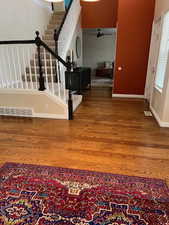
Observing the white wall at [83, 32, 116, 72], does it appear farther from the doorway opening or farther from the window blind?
the window blind

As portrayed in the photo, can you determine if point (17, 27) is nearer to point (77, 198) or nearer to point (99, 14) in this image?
point (99, 14)

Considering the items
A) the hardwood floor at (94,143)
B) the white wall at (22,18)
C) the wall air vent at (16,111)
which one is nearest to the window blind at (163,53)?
the hardwood floor at (94,143)

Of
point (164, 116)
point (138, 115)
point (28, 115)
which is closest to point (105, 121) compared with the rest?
point (138, 115)

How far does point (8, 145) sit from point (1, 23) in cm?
301

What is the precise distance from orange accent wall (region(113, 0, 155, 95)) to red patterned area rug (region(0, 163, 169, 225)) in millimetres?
3994

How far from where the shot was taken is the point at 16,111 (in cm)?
381

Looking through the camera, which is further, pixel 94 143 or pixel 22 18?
pixel 22 18

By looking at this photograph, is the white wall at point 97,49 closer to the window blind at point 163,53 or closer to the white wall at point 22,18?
the white wall at point 22,18

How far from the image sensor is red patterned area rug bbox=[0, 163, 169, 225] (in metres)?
1.48

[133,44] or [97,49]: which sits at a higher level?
[97,49]

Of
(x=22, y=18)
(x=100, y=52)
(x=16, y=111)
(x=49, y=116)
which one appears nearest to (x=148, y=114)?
(x=49, y=116)

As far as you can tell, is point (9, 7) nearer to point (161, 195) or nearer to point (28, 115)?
point (28, 115)

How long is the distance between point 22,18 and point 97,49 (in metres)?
6.41

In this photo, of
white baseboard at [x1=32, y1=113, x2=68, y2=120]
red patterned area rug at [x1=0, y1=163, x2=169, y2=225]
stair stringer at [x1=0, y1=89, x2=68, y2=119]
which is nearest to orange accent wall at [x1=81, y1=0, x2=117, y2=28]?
stair stringer at [x1=0, y1=89, x2=68, y2=119]
